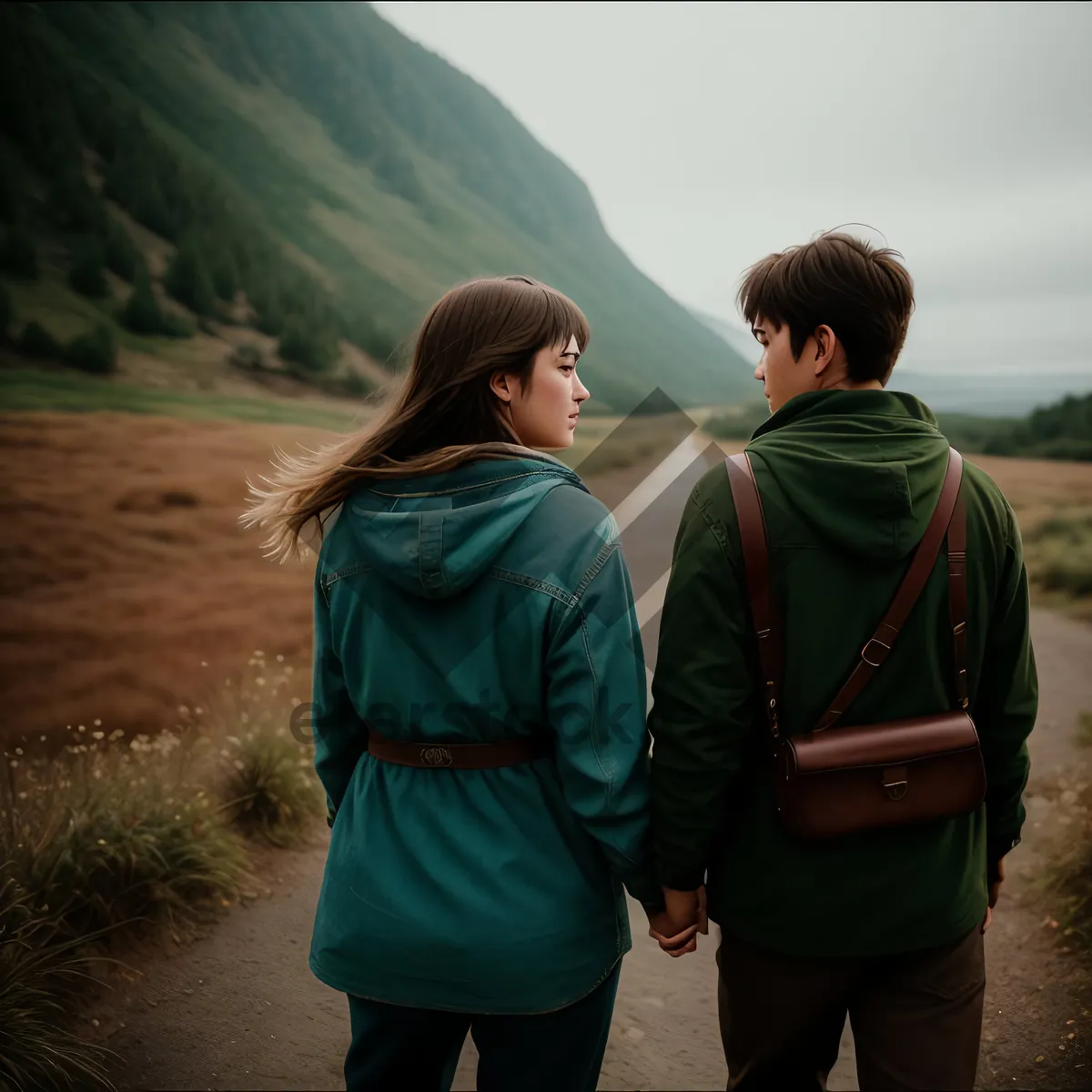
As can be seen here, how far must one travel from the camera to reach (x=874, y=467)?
128cm

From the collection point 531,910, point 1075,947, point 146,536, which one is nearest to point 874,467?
point 531,910

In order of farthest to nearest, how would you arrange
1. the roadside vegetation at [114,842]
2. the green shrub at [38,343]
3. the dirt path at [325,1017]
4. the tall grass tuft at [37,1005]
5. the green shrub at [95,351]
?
the green shrub at [95,351] < the green shrub at [38,343] < the dirt path at [325,1017] < the roadside vegetation at [114,842] < the tall grass tuft at [37,1005]

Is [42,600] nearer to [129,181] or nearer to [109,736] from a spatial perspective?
[109,736]

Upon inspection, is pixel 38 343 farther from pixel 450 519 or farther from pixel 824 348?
pixel 824 348

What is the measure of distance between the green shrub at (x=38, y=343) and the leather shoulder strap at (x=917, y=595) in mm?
4777

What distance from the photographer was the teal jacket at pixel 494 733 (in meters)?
1.27

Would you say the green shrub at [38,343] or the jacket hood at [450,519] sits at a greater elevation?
the jacket hood at [450,519]

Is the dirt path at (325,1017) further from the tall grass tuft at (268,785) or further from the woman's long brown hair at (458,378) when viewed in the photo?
the woman's long brown hair at (458,378)

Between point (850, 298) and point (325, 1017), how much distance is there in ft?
8.97

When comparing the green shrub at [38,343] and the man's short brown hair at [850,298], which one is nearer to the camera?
the man's short brown hair at [850,298]

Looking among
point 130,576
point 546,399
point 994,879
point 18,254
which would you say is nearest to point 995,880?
point 994,879

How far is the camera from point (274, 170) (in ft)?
25.4

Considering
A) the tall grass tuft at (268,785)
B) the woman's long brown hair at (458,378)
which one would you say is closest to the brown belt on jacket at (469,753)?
the woman's long brown hair at (458,378)

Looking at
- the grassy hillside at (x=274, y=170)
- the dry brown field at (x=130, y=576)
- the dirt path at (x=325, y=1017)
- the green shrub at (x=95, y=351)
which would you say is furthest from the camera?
the grassy hillside at (x=274, y=170)
